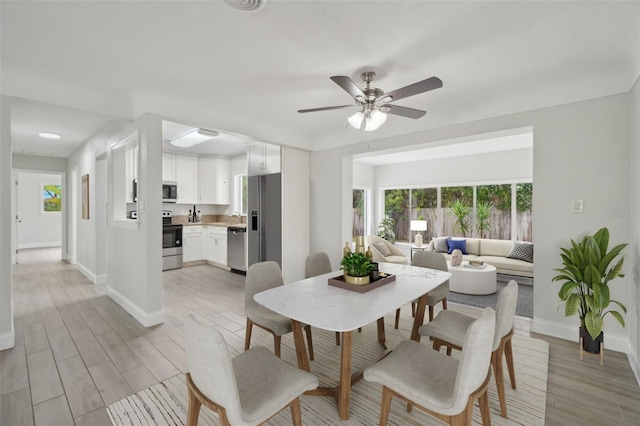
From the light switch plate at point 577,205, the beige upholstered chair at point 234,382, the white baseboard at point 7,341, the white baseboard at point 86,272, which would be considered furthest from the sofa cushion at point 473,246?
the white baseboard at point 86,272

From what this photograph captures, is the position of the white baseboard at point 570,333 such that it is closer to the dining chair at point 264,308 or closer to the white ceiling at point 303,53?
the white ceiling at point 303,53

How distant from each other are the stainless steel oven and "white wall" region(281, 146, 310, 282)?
2.77 metres

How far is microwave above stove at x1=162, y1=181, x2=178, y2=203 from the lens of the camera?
6.04 m

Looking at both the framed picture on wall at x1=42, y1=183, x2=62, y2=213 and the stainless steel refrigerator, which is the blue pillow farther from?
the framed picture on wall at x1=42, y1=183, x2=62, y2=213

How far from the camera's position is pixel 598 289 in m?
2.38

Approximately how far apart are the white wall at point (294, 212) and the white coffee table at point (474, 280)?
2.46 m

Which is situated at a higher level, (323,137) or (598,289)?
(323,137)

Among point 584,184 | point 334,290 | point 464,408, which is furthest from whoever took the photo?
point 584,184

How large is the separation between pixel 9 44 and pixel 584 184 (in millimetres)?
4944

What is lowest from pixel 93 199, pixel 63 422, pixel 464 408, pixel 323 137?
pixel 63 422

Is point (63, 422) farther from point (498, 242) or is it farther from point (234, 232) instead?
point (498, 242)

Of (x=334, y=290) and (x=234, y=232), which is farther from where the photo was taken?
(x=234, y=232)

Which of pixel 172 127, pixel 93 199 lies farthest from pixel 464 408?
pixel 93 199

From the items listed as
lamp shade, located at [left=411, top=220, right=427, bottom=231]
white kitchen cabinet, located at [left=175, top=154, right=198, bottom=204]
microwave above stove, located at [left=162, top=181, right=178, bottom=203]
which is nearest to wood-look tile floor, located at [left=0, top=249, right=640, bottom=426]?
microwave above stove, located at [left=162, top=181, right=178, bottom=203]
